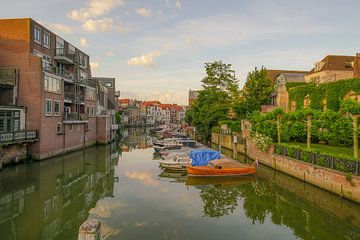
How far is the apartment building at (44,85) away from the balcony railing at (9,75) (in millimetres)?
569

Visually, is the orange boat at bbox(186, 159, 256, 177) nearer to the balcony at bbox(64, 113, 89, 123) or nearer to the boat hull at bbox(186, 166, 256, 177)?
the boat hull at bbox(186, 166, 256, 177)

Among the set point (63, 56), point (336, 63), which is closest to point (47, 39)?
point (63, 56)

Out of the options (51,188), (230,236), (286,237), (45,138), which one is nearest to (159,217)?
(230,236)

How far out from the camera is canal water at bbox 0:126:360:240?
13.9 meters

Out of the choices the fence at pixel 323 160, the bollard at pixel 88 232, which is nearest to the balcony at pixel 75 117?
the fence at pixel 323 160

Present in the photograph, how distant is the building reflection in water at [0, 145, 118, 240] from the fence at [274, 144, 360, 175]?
15.3 metres

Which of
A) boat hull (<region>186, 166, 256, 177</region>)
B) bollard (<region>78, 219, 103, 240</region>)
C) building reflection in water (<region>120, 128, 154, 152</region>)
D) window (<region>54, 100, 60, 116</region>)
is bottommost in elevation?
building reflection in water (<region>120, 128, 154, 152</region>)

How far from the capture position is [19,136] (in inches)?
1087

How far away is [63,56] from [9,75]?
10729mm

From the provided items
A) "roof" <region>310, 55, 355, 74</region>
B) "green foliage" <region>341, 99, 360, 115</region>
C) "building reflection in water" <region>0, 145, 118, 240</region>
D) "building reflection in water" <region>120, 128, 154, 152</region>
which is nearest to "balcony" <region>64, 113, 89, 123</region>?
"building reflection in water" <region>0, 145, 118, 240</region>

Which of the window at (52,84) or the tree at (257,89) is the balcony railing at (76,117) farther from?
the tree at (257,89)

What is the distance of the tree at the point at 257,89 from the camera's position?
48.3m

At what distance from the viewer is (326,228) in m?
14.6

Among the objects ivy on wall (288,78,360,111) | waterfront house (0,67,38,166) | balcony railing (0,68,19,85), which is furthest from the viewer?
ivy on wall (288,78,360,111)
